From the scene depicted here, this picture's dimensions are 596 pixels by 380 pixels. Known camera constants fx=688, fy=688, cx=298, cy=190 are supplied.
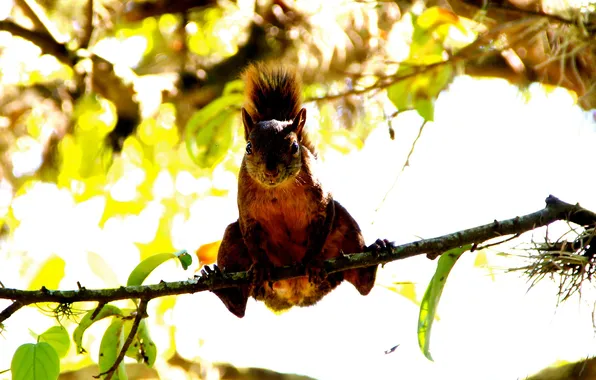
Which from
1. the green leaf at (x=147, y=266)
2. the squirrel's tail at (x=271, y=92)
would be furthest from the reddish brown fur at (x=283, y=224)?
the green leaf at (x=147, y=266)

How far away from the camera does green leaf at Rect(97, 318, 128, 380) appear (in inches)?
89.7

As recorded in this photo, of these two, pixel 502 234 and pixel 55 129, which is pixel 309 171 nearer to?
pixel 502 234

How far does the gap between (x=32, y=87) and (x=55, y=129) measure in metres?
0.40

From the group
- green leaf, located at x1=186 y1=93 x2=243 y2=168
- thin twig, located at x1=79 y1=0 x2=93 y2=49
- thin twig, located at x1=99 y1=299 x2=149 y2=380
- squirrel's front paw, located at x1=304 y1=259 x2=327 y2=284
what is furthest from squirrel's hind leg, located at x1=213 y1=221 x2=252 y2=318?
thin twig, located at x1=79 y1=0 x2=93 y2=49

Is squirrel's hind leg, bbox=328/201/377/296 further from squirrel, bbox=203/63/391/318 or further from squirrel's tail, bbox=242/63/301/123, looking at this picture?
squirrel's tail, bbox=242/63/301/123

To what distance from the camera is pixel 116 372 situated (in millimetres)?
2211

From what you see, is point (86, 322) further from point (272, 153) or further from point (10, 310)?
point (272, 153)

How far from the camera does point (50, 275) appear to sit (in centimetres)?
375

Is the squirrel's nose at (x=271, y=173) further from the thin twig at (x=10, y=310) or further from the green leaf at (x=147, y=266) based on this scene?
the thin twig at (x=10, y=310)

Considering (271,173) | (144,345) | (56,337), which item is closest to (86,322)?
(56,337)

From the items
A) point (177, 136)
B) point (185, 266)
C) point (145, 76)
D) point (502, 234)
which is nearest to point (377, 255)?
point (502, 234)

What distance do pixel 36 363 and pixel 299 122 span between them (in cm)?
169

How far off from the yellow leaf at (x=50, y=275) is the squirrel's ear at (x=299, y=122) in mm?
1555

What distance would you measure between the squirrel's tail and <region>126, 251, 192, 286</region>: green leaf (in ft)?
3.82
